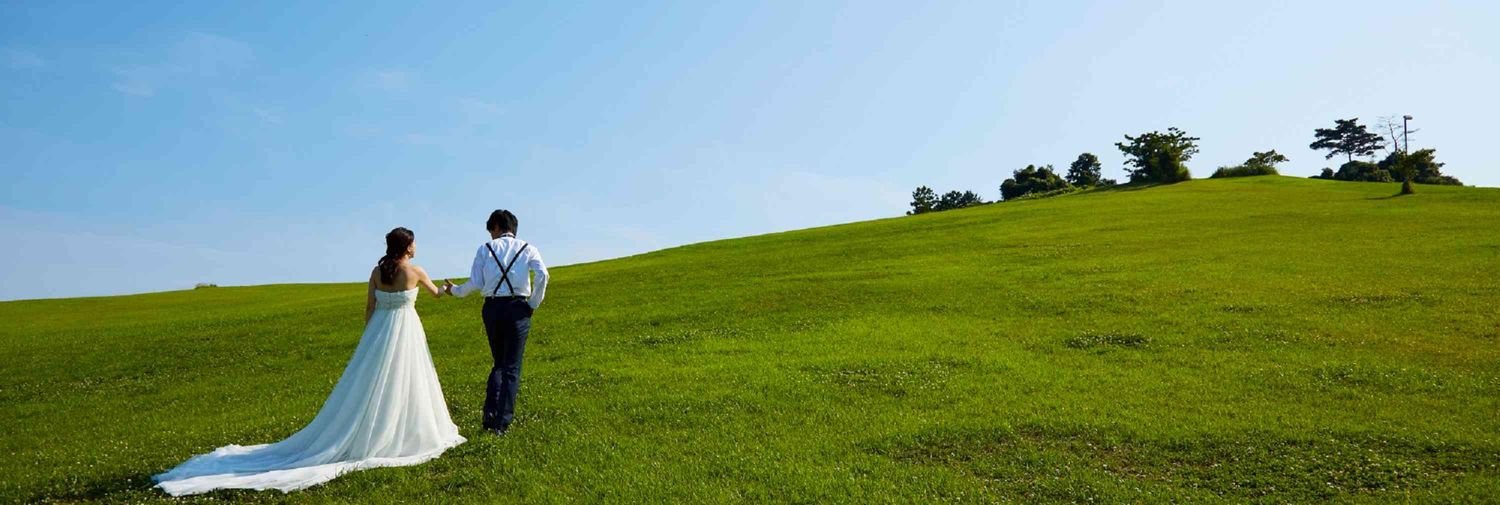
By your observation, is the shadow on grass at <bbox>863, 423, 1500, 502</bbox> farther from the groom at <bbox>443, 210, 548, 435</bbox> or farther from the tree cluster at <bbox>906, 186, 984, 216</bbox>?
the tree cluster at <bbox>906, 186, 984, 216</bbox>

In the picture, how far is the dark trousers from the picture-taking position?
576 inches

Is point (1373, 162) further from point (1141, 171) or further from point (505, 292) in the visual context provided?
point (505, 292)

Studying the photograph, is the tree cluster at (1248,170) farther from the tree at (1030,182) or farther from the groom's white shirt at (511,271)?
the groom's white shirt at (511,271)

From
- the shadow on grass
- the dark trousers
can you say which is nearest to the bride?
the dark trousers

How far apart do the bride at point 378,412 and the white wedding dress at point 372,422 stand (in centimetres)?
1

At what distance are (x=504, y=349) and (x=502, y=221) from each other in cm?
215

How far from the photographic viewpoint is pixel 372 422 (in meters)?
13.6

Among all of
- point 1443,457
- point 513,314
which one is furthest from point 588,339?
point 1443,457

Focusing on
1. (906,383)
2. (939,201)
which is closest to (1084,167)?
(939,201)

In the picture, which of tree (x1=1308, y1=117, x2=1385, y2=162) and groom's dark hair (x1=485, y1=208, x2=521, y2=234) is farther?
tree (x1=1308, y1=117, x2=1385, y2=162)

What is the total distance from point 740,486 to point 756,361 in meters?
9.56

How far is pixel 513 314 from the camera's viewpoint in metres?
14.6

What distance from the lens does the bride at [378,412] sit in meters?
13.4

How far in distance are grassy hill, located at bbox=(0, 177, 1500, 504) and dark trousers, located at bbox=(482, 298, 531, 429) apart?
897 millimetres
